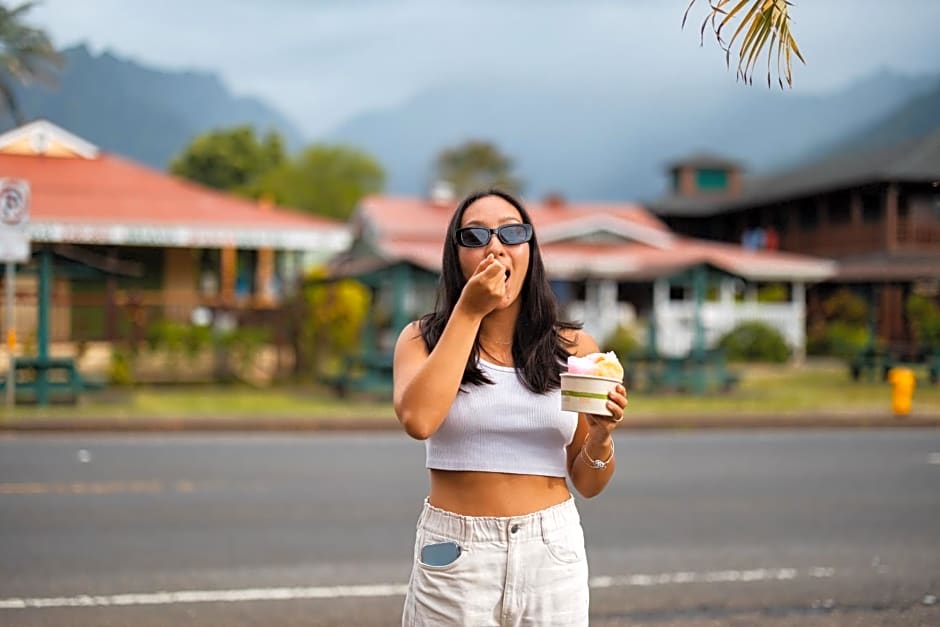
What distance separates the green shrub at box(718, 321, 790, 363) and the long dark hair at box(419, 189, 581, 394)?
2902 cm

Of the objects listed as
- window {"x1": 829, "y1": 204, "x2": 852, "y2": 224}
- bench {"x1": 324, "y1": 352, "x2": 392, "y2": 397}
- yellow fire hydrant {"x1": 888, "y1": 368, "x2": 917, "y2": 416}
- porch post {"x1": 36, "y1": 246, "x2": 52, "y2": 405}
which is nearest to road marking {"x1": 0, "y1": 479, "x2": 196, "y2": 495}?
porch post {"x1": 36, "y1": 246, "x2": 52, "y2": 405}

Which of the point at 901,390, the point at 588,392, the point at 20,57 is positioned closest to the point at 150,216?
the point at 901,390

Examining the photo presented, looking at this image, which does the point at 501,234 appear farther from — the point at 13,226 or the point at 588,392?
the point at 13,226

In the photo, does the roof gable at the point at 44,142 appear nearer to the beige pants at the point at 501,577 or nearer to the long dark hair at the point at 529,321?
the long dark hair at the point at 529,321

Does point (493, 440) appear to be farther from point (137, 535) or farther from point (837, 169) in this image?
point (837, 169)

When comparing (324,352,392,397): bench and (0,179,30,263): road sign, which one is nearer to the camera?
(0,179,30,263): road sign

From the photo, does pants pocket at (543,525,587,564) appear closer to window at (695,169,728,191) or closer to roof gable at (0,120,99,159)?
roof gable at (0,120,99,159)

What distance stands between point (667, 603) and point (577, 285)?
99.8 feet

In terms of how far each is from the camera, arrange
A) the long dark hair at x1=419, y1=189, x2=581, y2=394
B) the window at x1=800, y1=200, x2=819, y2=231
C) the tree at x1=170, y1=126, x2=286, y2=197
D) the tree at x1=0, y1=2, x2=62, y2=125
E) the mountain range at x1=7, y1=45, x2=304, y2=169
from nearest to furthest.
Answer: the long dark hair at x1=419, y1=189, x2=581, y2=394, the tree at x1=0, y1=2, x2=62, y2=125, the mountain range at x1=7, y1=45, x2=304, y2=169, the window at x1=800, y1=200, x2=819, y2=231, the tree at x1=170, y1=126, x2=286, y2=197

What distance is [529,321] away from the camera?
3266mm

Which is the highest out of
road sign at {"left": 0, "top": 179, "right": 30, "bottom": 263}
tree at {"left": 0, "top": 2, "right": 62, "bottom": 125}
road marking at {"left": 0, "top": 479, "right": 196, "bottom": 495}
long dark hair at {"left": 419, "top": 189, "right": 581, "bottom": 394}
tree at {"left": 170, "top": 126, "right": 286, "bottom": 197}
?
tree at {"left": 170, "top": 126, "right": 286, "bottom": 197}

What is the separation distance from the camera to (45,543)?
786 cm

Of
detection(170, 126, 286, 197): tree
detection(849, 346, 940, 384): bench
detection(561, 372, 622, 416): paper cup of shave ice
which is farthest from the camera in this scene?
detection(170, 126, 286, 197): tree

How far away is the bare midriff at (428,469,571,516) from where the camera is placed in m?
3.11
